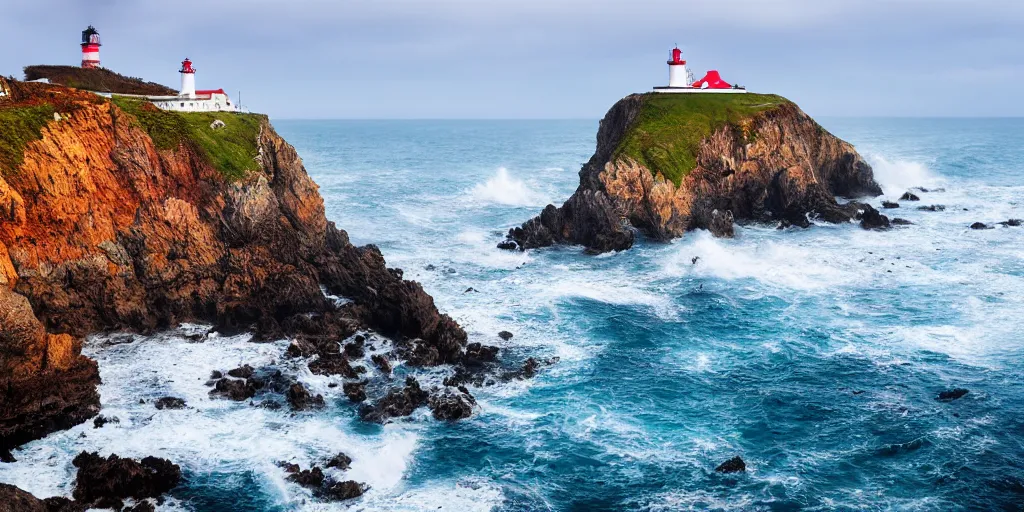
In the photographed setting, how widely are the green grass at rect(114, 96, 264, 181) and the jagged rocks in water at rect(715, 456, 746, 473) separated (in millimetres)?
40206

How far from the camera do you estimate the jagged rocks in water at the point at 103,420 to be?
129 ft

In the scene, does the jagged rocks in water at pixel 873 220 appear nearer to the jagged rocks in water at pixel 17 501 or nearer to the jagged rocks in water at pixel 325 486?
the jagged rocks in water at pixel 325 486

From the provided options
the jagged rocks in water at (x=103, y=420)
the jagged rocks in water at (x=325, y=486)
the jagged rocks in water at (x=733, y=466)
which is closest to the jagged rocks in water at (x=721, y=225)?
the jagged rocks in water at (x=733, y=466)

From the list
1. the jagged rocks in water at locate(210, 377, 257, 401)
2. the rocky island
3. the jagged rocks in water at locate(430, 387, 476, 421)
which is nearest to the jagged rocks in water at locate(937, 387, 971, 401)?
the jagged rocks in water at locate(430, 387, 476, 421)

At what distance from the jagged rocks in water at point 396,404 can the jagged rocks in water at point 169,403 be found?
9296mm

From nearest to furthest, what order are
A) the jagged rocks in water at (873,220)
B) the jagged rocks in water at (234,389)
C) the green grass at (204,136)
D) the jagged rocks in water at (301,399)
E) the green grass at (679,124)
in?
the jagged rocks in water at (301,399), the jagged rocks in water at (234,389), the green grass at (204,136), the green grass at (679,124), the jagged rocks in water at (873,220)

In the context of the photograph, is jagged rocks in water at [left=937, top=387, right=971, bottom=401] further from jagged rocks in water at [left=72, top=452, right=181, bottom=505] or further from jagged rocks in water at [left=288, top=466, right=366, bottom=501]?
jagged rocks in water at [left=72, top=452, right=181, bottom=505]

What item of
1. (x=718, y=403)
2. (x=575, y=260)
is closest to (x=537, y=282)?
(x=575, y=260)

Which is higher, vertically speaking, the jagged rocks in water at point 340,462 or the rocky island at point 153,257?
the rocky island at point 153,257

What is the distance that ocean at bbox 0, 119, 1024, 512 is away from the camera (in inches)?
1375

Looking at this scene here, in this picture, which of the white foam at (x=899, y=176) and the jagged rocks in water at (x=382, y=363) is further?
the white foam at (x=899, y=176)

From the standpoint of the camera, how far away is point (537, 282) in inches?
2589

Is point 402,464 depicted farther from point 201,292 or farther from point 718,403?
point 201,292

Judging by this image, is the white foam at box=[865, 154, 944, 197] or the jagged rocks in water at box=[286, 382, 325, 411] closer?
the jagged rocks in water at box=[286, 382, 325, 411]
